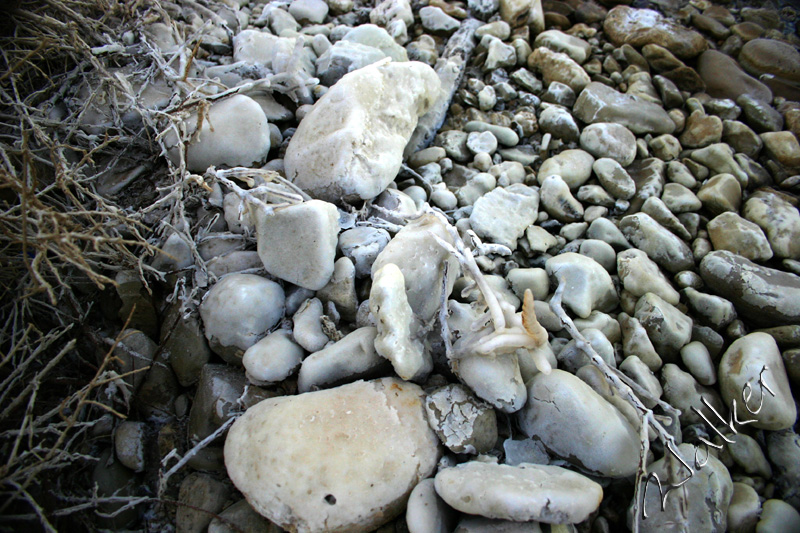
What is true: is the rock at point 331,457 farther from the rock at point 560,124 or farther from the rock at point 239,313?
the rock at point 560,124

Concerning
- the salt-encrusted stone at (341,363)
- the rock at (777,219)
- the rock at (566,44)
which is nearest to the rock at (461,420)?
the salt-encrusted stone at (341,363)

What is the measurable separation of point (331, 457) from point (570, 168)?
84.8 inches

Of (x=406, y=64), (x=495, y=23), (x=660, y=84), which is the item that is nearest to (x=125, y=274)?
(x=406, y=64)

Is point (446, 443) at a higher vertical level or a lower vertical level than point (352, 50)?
lower

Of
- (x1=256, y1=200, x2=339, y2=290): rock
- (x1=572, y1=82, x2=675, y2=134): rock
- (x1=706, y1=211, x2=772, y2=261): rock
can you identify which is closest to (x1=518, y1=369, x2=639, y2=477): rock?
(x1=256, y1=200, x2=339, y2=290): rock

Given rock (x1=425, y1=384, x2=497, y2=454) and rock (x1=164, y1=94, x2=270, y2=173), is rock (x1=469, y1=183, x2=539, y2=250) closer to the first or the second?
rock (x1=425, y1=384, x2=497, y2=454)

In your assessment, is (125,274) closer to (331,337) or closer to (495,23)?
(331,337)

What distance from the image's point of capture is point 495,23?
3.48 m

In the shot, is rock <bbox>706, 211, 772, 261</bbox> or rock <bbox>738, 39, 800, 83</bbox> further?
rock <bbox>738, 39, 800, 83</bbox>

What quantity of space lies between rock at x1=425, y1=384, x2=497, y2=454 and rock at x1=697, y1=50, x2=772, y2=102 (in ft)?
10.3

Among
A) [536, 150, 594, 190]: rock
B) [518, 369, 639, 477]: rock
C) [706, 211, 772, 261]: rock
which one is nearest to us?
[518, 369, 639, 477]: rock

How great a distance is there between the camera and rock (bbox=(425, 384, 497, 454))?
5.16 ft

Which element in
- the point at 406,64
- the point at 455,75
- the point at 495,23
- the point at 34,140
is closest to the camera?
the point at 34,140

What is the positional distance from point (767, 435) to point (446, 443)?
1.43 metres
